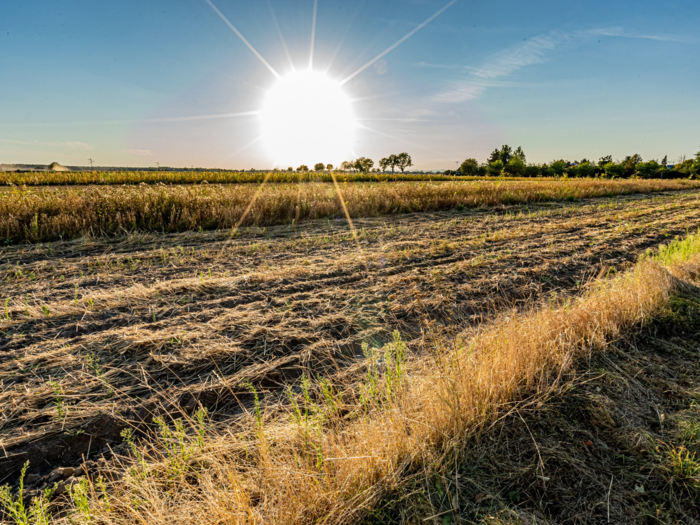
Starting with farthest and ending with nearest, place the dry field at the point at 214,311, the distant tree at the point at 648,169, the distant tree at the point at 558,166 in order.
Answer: the distant tree at the point at 558,166 < the distant tree at the point at 648,169 < the dry field at the point at 214,311

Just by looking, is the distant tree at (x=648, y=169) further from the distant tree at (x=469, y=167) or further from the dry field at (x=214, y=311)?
the dry field at (x=214, y=311)

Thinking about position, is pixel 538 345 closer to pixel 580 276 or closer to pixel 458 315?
pixel 458 315

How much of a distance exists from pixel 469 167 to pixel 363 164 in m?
27.6

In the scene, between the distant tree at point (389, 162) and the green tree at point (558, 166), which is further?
the distant tree at point (389, 162)

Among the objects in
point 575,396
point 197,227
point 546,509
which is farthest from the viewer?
point 197,227

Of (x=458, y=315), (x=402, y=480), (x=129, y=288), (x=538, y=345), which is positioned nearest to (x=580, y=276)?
(x=458, y=315)

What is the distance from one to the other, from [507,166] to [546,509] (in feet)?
302

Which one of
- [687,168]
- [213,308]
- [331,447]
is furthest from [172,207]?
[687,168]

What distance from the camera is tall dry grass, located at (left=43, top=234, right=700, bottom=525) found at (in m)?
1.49

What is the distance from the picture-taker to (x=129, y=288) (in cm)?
410

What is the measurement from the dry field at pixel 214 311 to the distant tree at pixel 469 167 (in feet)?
270

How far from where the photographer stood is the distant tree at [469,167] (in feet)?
270

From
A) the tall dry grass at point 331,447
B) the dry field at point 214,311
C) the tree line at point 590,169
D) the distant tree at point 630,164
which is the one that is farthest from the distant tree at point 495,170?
the tall dry grass at point 331,447

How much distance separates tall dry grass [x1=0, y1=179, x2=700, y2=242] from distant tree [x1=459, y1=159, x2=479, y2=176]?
7766 centimetres
